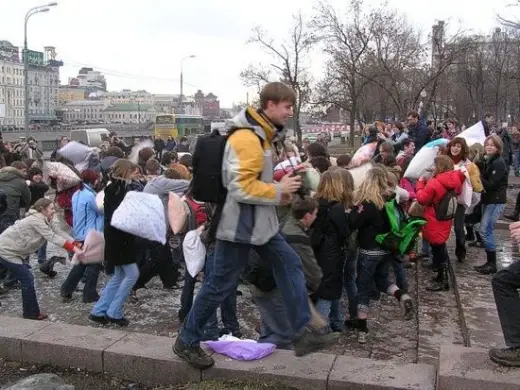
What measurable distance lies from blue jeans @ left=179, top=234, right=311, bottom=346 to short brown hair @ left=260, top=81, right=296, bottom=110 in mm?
873

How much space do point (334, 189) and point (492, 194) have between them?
3.20 meters

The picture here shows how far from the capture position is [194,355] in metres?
4.04

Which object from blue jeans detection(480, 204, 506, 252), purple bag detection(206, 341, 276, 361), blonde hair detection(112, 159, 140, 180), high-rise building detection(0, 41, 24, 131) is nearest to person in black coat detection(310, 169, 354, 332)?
purple bag detection(206, 341, 276, 361)

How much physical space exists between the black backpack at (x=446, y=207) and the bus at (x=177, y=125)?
38.0 m

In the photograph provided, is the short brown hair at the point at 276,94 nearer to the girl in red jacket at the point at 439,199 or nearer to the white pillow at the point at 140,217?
the white pillow at the point at 140,217

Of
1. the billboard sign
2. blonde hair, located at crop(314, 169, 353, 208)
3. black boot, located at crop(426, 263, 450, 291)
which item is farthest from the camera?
the billboard sign

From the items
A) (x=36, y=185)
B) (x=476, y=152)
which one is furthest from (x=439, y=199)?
(x=36, y=185)

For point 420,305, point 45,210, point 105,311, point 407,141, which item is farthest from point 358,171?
point 407,141

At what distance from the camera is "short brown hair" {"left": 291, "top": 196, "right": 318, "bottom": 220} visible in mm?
4591

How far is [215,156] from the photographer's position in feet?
11.8

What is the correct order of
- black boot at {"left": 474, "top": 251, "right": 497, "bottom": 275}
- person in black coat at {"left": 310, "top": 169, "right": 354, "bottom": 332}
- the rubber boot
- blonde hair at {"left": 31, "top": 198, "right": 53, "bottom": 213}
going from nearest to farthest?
person in black coat at {"left": 310, "top": 169, "right": 354, "bottom": 332}, blonde hair at {"left": 31, "top": 198, "right": 53, "bottom": 213}, black boot at {"left": 474, "top": 251, "right": 497, "bottom": 275}, the rubber boot

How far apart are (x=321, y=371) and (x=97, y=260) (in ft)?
10.4

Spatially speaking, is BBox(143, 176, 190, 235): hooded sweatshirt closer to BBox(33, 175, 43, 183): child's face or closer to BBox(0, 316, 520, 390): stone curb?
BBox(0, 316, 520, 390): stone curb

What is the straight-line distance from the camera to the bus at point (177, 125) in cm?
4739
